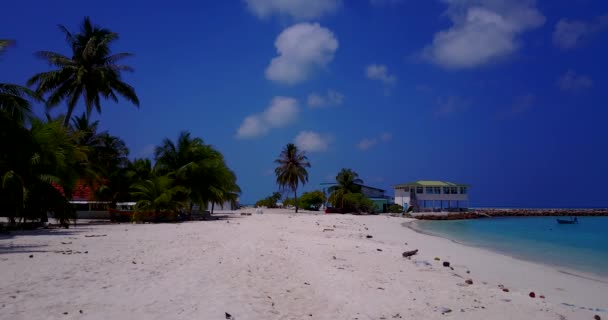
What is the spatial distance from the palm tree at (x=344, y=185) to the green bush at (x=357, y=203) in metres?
0.76

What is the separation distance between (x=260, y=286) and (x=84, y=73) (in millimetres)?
23051

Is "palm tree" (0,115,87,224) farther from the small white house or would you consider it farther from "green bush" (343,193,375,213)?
the small white house

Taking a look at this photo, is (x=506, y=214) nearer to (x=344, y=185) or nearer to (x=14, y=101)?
(x=344, y=185)

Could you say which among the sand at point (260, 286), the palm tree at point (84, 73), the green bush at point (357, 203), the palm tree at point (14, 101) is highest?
the palm tree at point (84, 73)

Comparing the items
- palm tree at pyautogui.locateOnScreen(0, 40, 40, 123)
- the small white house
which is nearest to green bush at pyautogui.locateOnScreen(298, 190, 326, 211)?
the small white house

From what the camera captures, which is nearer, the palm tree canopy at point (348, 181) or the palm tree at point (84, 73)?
the palm tree at point (84, 73)

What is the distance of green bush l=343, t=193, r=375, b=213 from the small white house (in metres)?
12.2

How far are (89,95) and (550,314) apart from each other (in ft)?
85.9

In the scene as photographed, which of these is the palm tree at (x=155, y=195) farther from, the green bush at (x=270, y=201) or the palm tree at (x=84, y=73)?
the green bush at (x=270, y=201)

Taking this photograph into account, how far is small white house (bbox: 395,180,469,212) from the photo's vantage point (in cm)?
6469

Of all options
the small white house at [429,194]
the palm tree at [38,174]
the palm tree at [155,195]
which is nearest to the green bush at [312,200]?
the small white house at [429,194]

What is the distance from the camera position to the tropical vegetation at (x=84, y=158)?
15211 mm

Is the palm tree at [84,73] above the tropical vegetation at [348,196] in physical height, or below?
above

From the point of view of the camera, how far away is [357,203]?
52125 millimetres
